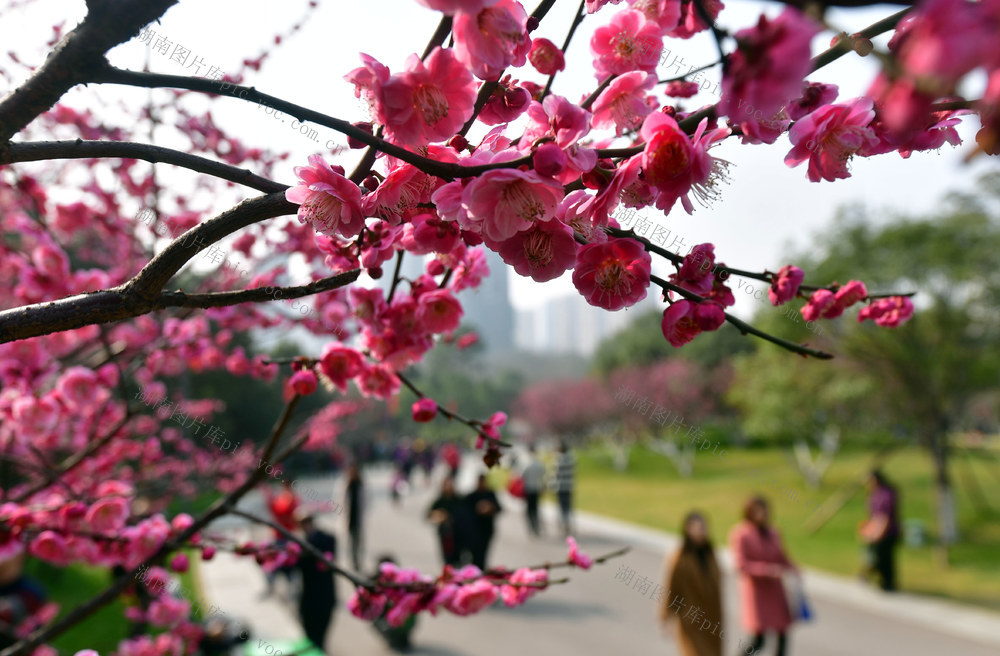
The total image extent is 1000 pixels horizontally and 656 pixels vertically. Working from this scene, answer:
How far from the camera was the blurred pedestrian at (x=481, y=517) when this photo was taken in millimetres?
7164

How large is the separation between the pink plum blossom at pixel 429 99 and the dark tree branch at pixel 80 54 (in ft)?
1.29

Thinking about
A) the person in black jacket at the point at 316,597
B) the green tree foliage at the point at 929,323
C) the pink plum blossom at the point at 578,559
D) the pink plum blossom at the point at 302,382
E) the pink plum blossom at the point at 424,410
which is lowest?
the person in black jacket at the point at 316,597

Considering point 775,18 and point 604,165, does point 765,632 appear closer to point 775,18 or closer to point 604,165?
point 604,165

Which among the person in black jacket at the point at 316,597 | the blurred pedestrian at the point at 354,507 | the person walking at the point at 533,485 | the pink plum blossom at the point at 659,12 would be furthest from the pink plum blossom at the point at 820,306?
the person walking at the point at 533,485

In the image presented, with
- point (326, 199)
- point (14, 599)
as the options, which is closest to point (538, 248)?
point (326, 199)

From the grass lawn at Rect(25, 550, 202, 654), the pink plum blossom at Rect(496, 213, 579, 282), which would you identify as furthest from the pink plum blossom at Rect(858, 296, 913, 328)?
the grass lawn at Rect(25, 550, 202, 654)

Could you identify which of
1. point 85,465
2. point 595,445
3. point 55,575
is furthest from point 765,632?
point 595,445

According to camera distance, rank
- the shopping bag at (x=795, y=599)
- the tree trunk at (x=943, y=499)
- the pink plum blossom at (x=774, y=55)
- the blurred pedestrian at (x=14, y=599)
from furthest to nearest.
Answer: the tree trunk at (x=943, y=499) < the shopping bag at (x=795, y=599) < the blurred pedestrian at (x=14, y=599) < the pink plum blossom at (x=774, y=55)

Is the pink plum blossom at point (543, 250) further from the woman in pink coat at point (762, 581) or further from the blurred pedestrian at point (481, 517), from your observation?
the blurred pedestrian at point (481, 517)

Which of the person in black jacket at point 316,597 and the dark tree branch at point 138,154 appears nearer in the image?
the dark tree branch at point 138,154

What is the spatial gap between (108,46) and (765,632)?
572 centimetres

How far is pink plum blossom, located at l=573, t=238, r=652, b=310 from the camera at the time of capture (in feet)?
3.16

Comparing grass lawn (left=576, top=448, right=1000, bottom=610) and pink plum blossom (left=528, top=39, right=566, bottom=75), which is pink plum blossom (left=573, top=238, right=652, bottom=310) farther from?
grass lawn (left=576, top=448, right=1000, bottom=610)

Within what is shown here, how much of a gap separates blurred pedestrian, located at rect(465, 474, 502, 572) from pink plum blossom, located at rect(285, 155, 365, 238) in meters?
6.62
